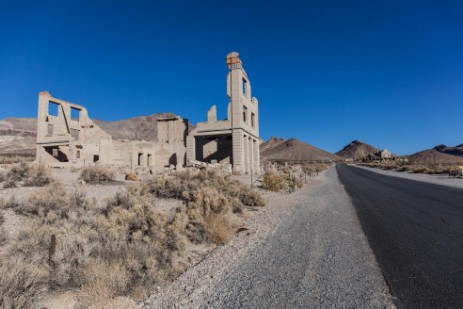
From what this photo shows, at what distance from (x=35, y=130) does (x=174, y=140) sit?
96.0 meters

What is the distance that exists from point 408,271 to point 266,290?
2.30 metres

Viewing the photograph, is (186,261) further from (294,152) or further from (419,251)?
(294,152)

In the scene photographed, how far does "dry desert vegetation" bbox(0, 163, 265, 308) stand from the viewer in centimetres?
329

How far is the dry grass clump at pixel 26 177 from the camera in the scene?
33.7ft

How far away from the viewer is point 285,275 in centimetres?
407

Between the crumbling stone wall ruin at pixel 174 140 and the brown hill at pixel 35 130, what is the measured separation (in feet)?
134

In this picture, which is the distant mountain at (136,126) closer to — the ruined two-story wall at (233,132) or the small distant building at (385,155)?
the ruined two-story wall at (233,132)

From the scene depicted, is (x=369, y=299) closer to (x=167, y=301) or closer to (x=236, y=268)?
(x=236, y=268)

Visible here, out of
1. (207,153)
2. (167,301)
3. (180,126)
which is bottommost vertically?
(167,301)

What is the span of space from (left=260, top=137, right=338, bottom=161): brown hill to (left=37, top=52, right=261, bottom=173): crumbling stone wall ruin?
115 m

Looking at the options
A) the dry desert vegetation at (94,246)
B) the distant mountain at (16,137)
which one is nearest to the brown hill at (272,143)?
the distant mountain at (16,137)

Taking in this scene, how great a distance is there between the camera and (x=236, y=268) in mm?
4426

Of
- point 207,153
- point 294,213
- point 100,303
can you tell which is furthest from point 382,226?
point 207,153

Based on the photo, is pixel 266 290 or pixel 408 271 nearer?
pixel 266 290
